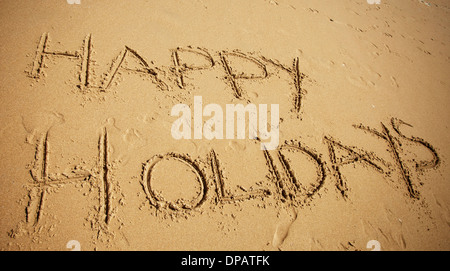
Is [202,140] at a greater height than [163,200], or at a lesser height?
greater

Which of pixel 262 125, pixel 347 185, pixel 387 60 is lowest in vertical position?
pixel 347 185

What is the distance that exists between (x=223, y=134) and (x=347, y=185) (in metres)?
1.09

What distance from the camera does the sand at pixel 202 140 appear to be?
1.73m

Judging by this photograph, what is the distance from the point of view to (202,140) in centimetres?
212

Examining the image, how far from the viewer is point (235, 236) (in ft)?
5.80

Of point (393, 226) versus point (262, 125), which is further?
point (262, 125)

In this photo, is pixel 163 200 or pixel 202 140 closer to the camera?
pixel 163 200

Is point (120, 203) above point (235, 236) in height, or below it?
above

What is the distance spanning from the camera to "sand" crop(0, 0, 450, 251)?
1.73m
